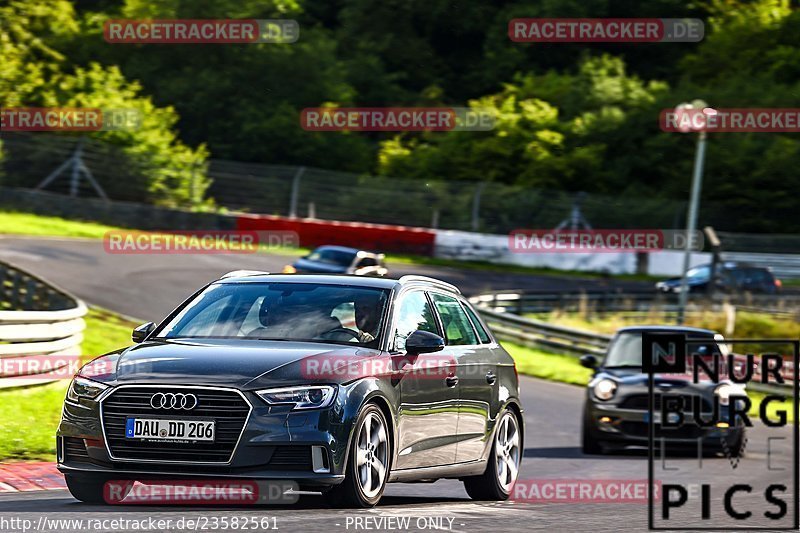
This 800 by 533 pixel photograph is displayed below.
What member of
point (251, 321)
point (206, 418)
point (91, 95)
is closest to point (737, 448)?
point (251, 321)

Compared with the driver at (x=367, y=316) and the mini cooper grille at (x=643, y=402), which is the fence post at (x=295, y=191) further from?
the driver at (x=367, y=316)

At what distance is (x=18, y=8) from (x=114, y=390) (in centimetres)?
5995

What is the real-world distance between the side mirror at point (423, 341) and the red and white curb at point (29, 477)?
3095 millimetres

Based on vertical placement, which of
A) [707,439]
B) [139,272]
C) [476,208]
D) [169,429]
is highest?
[476,208]

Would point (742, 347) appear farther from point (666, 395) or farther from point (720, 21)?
point (720, 21)

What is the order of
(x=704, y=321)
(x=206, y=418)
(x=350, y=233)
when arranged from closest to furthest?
(x=206, y=418) < (x=704, y=321) < (x=350, y=233)

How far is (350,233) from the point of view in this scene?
47.2 meters

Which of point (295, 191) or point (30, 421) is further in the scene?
point (295, 191)

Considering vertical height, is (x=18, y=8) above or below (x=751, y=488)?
above

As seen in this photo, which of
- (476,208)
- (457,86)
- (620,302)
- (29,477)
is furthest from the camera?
(457,86)

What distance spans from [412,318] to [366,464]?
147 cm

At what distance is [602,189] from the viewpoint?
6169cm

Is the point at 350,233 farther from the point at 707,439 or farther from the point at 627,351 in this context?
the point at 707,439

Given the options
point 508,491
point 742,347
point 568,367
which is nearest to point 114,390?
point 508,491
